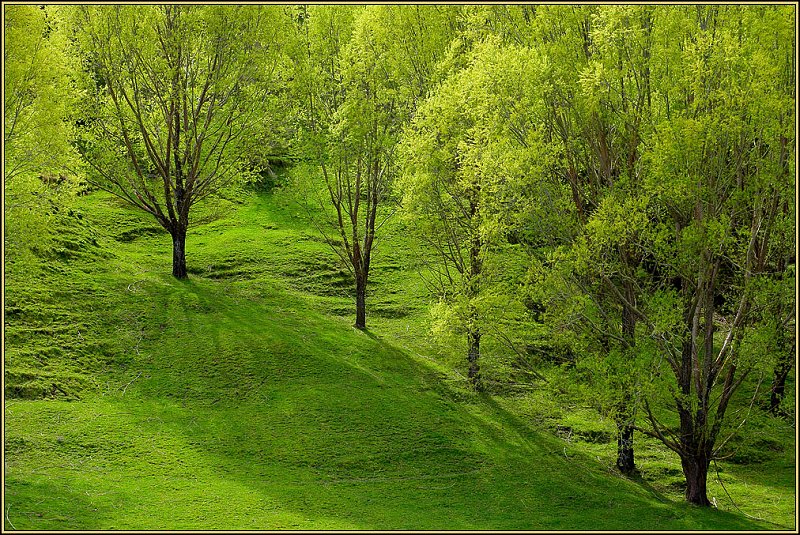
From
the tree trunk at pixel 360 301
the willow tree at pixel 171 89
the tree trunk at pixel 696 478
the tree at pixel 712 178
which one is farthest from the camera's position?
the tree trunk at pixel 360 301

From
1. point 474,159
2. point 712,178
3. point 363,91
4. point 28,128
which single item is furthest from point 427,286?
point 28,128

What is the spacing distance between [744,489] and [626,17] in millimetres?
13756

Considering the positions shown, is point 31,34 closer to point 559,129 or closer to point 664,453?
point 559,129

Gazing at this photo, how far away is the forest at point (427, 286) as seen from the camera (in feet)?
62.7

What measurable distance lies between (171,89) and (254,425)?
13950 millimetres

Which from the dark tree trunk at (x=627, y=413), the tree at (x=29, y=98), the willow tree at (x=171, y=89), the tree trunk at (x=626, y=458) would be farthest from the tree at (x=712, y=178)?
the willow tree at (x=171, y=89)

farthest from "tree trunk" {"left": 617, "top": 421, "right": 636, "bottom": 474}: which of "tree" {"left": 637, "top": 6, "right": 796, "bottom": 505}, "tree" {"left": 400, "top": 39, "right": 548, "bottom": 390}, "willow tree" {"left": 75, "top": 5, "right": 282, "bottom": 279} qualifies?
"willow tree" {"left": 75, "top": 5, "right": 282, "bottom": 279}

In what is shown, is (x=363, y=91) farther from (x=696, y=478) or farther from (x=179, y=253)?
(x=696, y=478)

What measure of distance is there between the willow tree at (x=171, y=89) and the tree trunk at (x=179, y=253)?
4 cm

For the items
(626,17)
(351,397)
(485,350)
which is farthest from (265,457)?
(626,17)

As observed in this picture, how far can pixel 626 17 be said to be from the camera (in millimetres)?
20266

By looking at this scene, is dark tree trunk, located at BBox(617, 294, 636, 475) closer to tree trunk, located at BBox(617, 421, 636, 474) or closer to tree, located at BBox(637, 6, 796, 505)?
tree trunk, located at BBox(617, 421, 636, 474)

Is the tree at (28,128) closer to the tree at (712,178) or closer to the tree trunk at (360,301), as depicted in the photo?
the tree trunk at (360,301)

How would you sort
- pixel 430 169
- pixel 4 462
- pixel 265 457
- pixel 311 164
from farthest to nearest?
1. pixel 311 164
2. pixel 430 169
3. pixel 265 457
4. pixel 4 462
